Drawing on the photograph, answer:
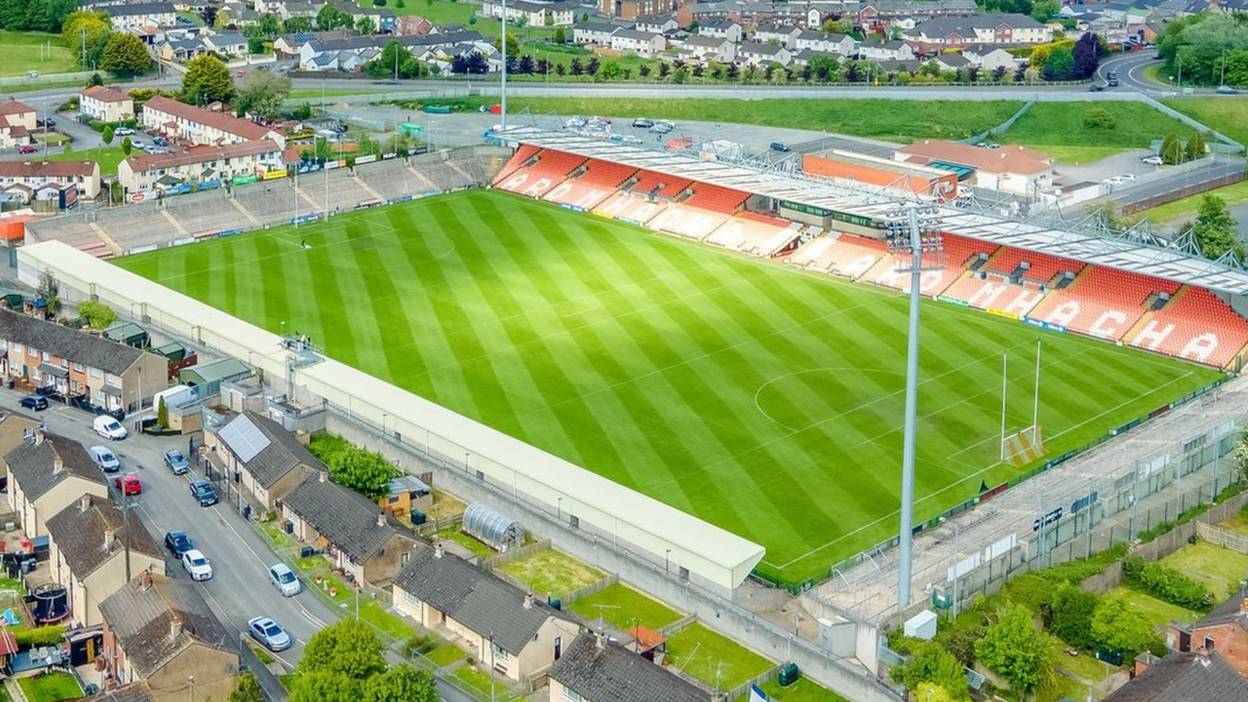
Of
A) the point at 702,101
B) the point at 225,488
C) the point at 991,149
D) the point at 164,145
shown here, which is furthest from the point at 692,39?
the point at 225,488

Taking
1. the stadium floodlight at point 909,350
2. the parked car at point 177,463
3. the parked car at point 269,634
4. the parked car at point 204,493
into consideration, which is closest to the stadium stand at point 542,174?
the parked car at point 177,463

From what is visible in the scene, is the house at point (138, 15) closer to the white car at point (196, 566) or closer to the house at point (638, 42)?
the house at point (638, 42)

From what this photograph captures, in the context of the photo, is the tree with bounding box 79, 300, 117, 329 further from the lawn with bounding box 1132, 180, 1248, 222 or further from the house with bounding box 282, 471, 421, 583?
the lawn with bounding box 1132, 180, 1248, 222

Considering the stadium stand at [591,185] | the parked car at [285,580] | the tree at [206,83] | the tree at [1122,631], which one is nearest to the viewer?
the tree at [1122,631]

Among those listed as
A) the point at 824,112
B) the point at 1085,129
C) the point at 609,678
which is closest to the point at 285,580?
the point at 609,678

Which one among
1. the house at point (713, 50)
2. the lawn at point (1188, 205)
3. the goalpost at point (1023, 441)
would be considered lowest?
the goalpost at point (1023, 441)

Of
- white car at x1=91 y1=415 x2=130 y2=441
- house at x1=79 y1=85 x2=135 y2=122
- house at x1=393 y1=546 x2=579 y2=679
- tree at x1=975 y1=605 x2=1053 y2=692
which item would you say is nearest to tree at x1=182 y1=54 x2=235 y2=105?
house at x1=79 y1=85 x2=135 y2=122
